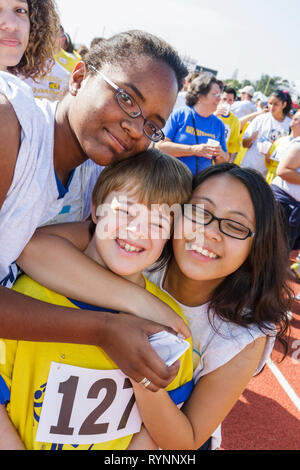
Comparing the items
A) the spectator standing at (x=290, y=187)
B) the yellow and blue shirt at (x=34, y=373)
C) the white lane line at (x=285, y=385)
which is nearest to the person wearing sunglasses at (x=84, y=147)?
A: the yellow and blue shirt at (x=34, y=373)

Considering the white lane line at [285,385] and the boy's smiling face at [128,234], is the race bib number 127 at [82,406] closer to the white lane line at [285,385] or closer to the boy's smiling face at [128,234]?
the boy's smiling face at [128,234]

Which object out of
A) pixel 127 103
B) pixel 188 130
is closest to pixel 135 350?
pixel 127 103

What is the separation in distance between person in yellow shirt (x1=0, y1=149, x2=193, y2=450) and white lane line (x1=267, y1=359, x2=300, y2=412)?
211 centimetres

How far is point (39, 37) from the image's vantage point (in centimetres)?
251

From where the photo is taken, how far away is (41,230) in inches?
59.9

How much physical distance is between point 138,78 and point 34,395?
118cm

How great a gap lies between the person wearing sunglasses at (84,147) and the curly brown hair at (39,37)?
1082mm

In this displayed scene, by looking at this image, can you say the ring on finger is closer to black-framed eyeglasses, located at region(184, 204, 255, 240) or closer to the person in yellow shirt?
the person in yellow shirt

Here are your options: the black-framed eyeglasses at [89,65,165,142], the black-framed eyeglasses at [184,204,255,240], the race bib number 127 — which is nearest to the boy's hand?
the race bib number 127

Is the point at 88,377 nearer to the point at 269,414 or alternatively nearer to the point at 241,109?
the point at 269,414

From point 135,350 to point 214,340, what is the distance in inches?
20.2

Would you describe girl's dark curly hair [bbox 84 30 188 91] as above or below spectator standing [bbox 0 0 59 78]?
above

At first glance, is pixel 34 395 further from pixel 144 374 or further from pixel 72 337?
pixel 144 374

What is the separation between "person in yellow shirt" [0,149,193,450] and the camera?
128 centimetres
